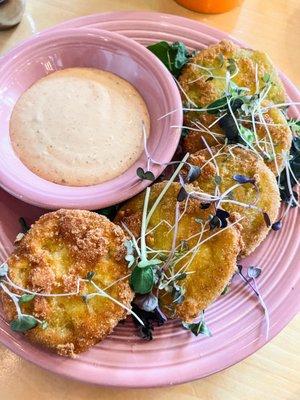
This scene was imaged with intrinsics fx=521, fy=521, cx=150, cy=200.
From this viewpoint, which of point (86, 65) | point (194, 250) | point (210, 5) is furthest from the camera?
point (210, 5)

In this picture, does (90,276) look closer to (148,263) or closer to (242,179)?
(148,263)

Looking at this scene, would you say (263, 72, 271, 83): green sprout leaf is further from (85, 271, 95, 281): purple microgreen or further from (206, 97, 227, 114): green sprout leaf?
(85, 271, 95, 281): purple microgreen

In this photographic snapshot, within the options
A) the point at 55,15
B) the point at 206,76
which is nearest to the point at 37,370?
the point at 206,76

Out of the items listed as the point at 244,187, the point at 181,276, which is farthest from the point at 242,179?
the point at 181,276

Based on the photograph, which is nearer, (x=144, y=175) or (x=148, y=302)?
(x=148, y=302)

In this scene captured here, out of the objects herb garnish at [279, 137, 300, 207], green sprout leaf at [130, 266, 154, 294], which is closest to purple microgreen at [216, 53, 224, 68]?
herb garnish at [279, 137, 300, 207]

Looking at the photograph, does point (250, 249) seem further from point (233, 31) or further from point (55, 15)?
point (55, 15)
